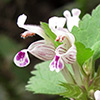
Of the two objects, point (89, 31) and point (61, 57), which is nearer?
point (61, 57)

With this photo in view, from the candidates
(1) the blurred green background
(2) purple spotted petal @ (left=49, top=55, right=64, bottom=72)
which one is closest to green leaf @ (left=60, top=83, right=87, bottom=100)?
(2) purple spotted petal @ (left=49, top=55, right=64, bottom=72)

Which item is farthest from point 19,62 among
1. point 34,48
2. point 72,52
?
point 72,52

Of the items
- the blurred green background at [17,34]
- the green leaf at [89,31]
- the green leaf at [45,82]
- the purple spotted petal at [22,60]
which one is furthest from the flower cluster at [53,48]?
the blurred green background at [17,34]

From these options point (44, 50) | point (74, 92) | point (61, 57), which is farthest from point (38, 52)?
Answer: point (74, 92)

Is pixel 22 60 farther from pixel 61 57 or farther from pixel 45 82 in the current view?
pixel 45 82

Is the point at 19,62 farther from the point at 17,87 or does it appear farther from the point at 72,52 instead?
the point at 17,87

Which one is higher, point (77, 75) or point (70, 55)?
point (70, 55)

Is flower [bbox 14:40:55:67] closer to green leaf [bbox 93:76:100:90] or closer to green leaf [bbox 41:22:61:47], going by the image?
green leaf [bbox 41:22:61:47]
